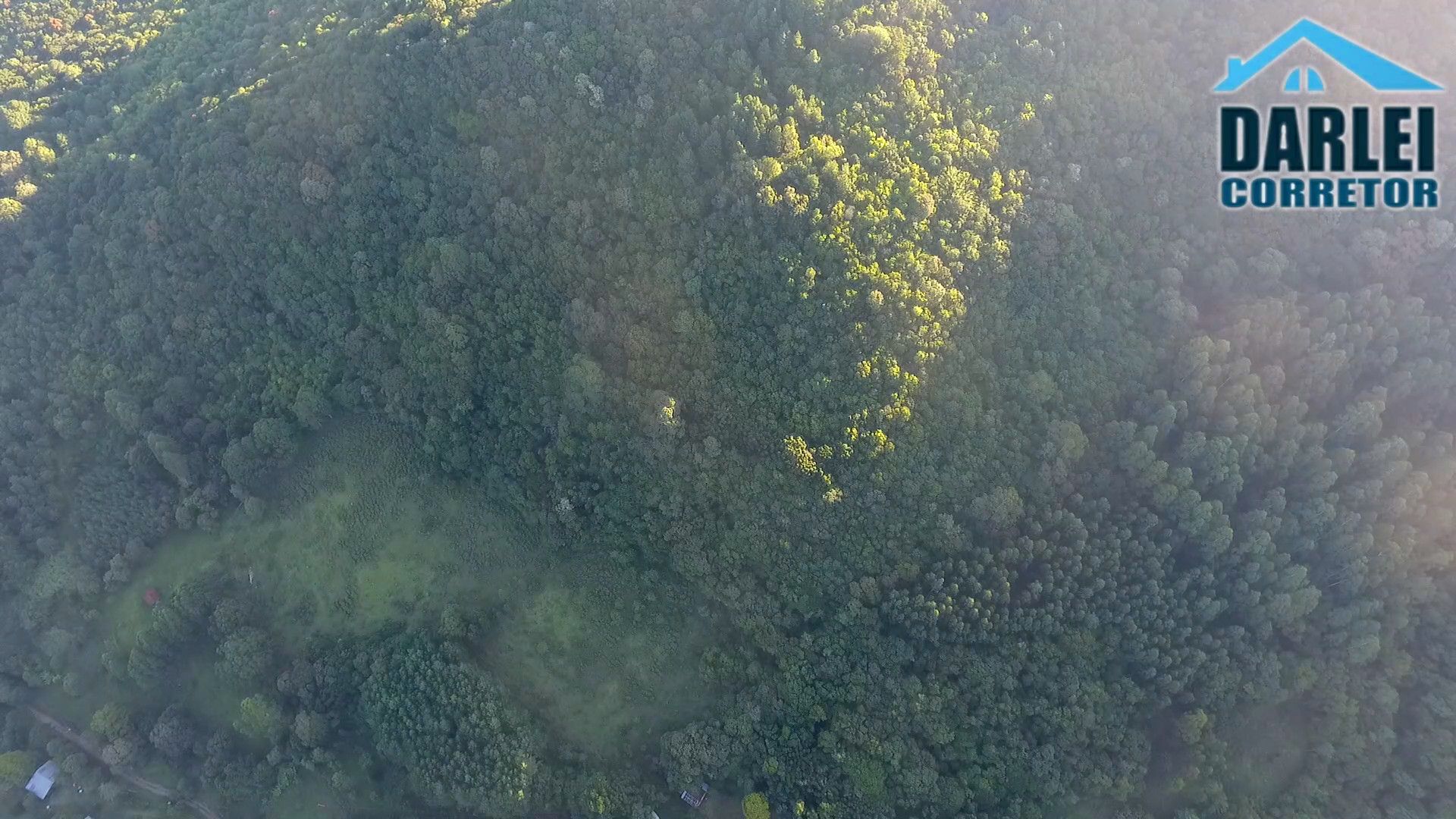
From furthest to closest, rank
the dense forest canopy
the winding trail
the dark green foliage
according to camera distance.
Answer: the winding trail → the dark green foliage → the dense forest canopy

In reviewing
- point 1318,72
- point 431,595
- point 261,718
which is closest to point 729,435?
point 431,595

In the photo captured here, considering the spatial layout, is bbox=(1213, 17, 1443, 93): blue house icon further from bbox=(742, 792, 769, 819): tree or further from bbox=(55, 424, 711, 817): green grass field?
bbox=(742, 792, 769, 819): tree

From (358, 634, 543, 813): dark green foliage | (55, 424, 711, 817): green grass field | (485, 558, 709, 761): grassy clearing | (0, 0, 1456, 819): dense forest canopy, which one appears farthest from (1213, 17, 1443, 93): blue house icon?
(358, 634, 543, 813): dark green foliage

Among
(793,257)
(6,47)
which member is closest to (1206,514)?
(793,257)

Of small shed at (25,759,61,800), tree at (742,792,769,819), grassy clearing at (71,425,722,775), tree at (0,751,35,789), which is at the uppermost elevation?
grassy clearing at (71,425,722,775)

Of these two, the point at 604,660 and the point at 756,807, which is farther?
the point at 604,660

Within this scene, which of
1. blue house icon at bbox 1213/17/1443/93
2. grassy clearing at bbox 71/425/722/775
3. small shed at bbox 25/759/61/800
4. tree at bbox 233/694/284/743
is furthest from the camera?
small shed at bbox 25/759/61/800

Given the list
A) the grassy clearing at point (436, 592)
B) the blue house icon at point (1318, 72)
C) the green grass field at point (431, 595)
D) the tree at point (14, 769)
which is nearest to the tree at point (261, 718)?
the green grass field at point (431, 595)

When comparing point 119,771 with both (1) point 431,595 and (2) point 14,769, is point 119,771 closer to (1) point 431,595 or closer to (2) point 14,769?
(2) point 14,769

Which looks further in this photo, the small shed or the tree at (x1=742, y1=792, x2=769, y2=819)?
the small shed
